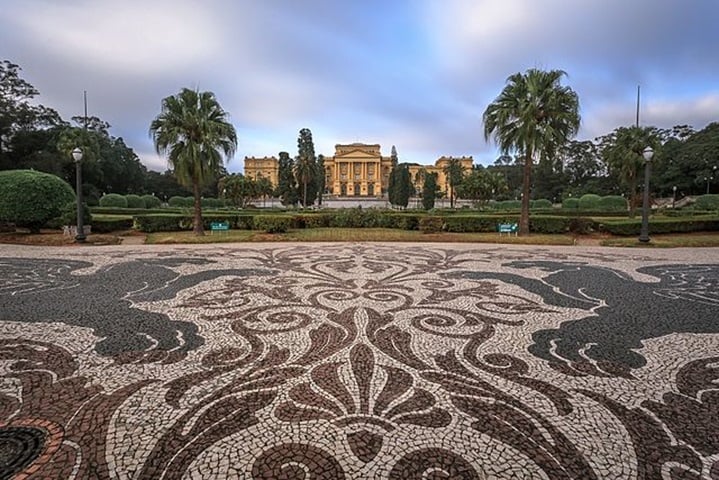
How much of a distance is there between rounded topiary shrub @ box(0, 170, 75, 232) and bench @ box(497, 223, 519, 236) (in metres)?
17.1

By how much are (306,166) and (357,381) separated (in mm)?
41481

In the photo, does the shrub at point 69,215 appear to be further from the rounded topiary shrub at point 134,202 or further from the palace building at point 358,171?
the palace building at point 358,171

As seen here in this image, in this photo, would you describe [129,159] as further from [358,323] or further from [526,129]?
[358,323]

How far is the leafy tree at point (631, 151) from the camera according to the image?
21234 millimetres

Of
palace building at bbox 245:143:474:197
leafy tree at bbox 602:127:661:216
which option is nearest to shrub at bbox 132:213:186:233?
leafy tree at bbox 602:127:661:216

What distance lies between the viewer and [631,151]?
69.7ft

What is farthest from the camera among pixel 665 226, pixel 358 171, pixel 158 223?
pixel 358 171

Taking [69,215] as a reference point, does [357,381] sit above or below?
below

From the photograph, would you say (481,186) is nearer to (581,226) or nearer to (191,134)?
(581,226)

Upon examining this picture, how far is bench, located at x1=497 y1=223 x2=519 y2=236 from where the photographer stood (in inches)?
618

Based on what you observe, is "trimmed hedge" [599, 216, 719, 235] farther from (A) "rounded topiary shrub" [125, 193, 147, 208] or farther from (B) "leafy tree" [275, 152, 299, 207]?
(A) "rounded topiary shrub" [125, 193, 147, 208]

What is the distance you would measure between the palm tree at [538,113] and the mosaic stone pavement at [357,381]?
9.18 metres

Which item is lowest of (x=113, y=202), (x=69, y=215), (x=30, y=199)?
(x=69, y=215)

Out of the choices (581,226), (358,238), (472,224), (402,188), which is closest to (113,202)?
(358,238)
